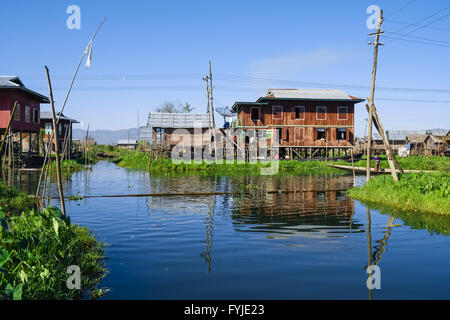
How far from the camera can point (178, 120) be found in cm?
3928

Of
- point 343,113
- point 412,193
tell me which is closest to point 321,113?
point 343,113

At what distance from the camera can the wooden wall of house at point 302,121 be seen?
39281 mm

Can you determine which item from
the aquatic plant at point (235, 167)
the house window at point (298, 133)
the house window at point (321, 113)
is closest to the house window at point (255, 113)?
the house window at point (298, 133)

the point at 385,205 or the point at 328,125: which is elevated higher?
the point at 328,125

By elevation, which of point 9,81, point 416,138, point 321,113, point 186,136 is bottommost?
point 186,136

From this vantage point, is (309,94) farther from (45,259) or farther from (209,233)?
(45,259)

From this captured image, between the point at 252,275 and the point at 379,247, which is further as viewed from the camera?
the point at 379,247

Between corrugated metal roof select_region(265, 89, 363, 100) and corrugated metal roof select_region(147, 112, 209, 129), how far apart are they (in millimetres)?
7526

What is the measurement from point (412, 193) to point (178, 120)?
96.5ft

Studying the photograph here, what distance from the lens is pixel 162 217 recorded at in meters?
11.2
